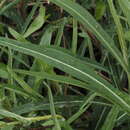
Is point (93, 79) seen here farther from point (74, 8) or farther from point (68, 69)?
point (74, 8)

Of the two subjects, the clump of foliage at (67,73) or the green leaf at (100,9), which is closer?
the clump of foliage at (67,73)

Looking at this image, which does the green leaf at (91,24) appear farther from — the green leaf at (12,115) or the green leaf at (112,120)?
the green leaf at (12,115)

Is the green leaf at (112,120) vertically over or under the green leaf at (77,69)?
under

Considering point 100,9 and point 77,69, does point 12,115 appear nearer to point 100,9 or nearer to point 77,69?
point 77,69

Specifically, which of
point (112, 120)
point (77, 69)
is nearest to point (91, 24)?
point (77, 69)

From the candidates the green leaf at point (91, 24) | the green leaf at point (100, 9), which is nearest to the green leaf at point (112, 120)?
the green leaf at point (91, 24)

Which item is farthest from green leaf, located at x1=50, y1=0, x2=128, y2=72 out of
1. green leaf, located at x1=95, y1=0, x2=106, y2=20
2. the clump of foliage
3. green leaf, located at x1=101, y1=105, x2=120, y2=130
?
green leaf, located at x1=95, y1=0, x2=106, y2=20

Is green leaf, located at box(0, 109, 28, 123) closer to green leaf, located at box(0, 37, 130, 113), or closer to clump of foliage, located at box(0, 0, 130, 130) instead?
clump of foliage, located at box(0, 0, 130, 130)

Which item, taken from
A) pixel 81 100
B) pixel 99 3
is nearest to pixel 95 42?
pixel 99 3
